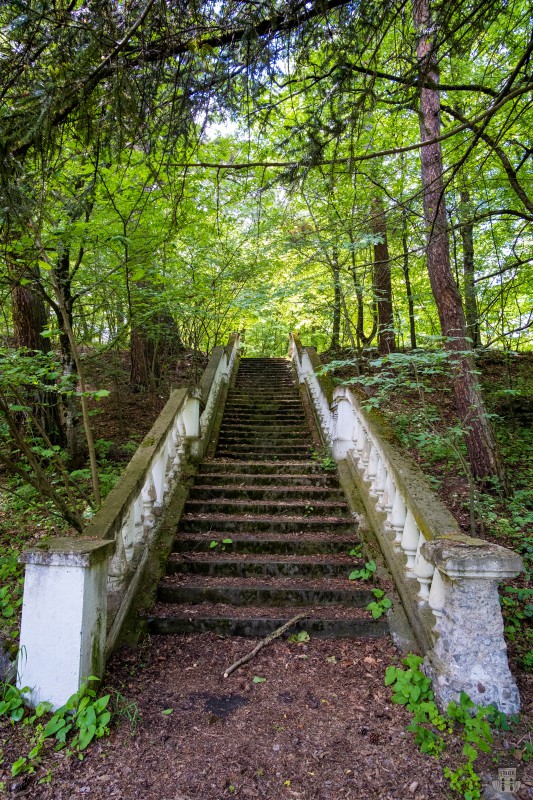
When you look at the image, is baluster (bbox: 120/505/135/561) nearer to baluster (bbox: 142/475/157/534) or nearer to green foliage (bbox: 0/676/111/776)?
baluster (bbox: 142/475/157/534)

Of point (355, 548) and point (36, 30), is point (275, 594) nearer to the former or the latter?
point (355, 548)

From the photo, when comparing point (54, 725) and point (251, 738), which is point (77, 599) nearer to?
point (54, 725)

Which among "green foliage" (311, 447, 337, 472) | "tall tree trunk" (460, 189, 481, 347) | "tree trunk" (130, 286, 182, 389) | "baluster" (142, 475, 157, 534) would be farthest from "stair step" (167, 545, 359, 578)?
"tree trunk" (130, 286, 182, 389)

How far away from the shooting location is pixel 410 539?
2.90 meters

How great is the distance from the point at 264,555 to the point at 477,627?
6.28ft

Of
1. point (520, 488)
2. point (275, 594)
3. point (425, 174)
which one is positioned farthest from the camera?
point (425, 174)

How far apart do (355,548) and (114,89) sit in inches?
145

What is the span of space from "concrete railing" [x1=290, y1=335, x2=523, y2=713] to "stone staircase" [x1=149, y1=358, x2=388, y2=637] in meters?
0.42

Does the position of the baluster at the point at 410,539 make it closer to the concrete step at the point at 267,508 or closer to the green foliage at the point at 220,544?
the concrete step at the point at 267,508

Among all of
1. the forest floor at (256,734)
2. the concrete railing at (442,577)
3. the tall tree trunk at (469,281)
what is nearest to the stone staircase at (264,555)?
the forest floor at (256,734)

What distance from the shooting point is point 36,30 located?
6.84ft

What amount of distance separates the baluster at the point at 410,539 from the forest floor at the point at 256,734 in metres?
0.56

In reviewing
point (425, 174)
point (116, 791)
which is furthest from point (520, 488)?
point (116, 791)

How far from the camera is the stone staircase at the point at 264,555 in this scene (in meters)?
2.95
